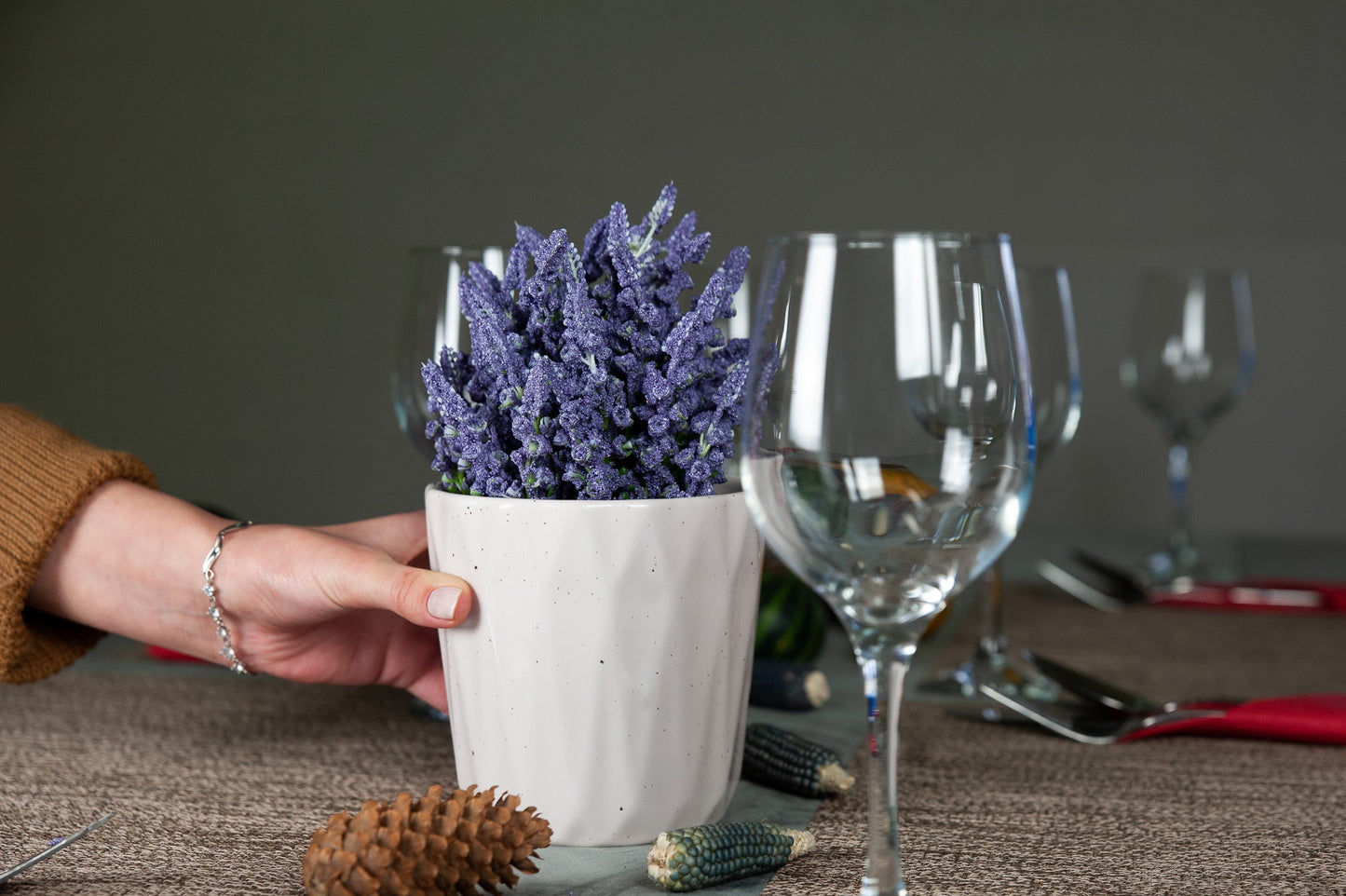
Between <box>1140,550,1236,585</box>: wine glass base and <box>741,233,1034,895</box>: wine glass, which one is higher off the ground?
<box>741,233,1034,895</box>: wine glass

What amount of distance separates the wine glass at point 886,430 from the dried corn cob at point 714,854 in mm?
125

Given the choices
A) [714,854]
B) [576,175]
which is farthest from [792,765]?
[576,175]

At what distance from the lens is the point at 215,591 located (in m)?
0.83

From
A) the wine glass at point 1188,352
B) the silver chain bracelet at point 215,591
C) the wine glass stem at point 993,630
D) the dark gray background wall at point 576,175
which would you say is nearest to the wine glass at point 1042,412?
the wine glass stem at point 993,630

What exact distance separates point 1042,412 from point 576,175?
3083mm

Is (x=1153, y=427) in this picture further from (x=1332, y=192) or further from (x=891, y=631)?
(x=891, y=631)

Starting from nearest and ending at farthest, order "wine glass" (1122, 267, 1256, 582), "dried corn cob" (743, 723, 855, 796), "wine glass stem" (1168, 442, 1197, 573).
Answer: "dried corn cob" (743, 723, 855, 796) < "wine glass stem" (1168, 442, 1197, 573) < "wine glass" (1122, 267, 1256, 582)

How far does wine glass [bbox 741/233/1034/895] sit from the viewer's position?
462 mm

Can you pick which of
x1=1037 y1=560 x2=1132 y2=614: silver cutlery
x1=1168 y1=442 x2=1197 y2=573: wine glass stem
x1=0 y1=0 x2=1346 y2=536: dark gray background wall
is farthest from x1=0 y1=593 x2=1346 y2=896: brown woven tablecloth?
x1=0 y1=0 x2=1346 y2=536: dark gray background wall

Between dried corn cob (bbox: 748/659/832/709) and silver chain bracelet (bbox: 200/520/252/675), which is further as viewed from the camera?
dried corn cob (bbox: 748/659/832/709)

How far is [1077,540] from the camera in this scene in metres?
2.02

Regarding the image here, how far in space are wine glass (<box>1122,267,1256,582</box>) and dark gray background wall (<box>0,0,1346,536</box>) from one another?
6.04ft

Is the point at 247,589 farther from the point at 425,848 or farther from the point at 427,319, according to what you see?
the point at 425,848

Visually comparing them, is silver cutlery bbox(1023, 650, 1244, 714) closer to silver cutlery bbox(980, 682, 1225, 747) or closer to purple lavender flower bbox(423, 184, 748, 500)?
silver cutlery bbox(980, 682, 1225, 747)
